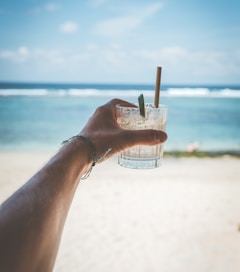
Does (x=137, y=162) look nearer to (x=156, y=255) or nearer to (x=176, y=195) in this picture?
(x=156, y=255)

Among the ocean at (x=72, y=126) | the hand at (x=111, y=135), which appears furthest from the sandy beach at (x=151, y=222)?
the ocean at (x=72, y=126)

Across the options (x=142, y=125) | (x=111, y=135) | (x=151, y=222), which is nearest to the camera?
(x=111, y=135)

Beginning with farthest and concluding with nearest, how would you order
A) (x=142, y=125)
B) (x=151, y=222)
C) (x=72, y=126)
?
(x=72, y=126) < (x=151, y=222) < (x=142, y=125)

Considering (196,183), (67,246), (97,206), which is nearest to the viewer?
(67,246)

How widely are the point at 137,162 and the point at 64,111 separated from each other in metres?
18.0

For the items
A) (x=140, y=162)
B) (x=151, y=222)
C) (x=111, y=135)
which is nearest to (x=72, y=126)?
(x=151, y=222)

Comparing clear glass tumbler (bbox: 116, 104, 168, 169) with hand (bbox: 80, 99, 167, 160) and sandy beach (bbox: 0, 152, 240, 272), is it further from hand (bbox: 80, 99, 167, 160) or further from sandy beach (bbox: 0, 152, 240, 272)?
sandy beach (bbox: 0, 152, 240, 272)

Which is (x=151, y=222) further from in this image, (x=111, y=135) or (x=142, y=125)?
(x=111, y=135)

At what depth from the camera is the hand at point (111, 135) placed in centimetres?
135

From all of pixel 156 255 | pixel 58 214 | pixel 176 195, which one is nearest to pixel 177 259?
pixel 156 255

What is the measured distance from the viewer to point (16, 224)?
2.58 ft

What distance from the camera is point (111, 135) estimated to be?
141 cm

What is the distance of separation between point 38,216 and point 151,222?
14.8ft

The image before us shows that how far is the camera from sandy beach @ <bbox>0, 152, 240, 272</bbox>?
411 centimetres
